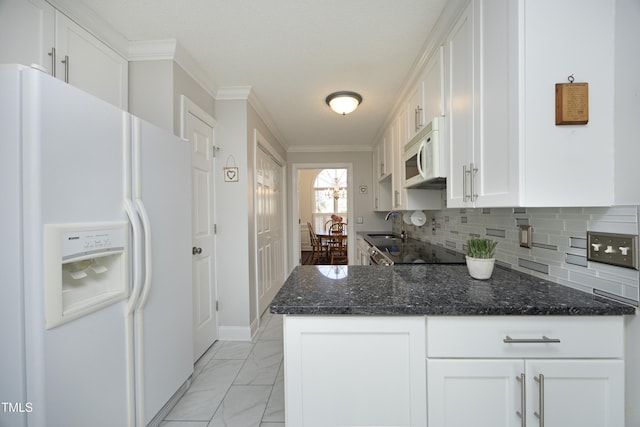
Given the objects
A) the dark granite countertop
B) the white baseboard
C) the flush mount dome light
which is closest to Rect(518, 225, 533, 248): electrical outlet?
the dark granite countertop

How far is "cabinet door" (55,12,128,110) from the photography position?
1404mm

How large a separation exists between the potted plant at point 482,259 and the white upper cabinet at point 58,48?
2309 millimetres

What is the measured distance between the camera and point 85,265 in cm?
108

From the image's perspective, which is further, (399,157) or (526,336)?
(399,157)

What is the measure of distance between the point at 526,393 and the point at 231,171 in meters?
2.44

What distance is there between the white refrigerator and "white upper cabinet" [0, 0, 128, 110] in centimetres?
59

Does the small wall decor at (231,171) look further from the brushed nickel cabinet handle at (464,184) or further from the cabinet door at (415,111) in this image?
the brushed nickel cabinet handle at (464,184)

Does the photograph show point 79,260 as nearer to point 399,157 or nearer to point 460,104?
point 460,104

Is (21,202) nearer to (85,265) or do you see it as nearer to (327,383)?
(85,265)

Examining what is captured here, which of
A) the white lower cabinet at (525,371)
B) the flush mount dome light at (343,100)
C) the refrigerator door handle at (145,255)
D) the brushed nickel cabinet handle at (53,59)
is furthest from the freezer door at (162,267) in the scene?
the flush mount dome light at (343,100)

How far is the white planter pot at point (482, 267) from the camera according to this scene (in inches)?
48.5

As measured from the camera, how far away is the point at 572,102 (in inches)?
35.7

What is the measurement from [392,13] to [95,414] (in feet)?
7.95

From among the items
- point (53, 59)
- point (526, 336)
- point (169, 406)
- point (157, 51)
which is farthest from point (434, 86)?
point (169, 406)
